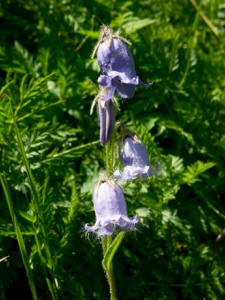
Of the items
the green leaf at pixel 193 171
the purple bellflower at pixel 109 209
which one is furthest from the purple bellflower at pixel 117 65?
the green leaf at pixel 193 171

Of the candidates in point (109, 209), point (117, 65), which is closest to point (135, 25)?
point (117, 65)

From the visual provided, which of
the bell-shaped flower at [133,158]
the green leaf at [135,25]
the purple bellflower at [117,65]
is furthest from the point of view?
the green leaf at [135,25]

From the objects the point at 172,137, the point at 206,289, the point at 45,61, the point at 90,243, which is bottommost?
the point at 206,289

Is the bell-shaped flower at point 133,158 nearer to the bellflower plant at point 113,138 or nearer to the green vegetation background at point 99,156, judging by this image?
the bellflower plant at point 113,138

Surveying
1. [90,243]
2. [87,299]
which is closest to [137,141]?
[90,243]

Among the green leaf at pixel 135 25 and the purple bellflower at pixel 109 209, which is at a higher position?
the green leaf at pixel 135 25

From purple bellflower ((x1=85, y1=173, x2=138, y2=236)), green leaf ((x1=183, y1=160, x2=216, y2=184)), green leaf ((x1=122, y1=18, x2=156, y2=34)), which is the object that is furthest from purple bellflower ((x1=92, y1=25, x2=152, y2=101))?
green leaf ((x1=122, y1=18, x2=156, y2=34))

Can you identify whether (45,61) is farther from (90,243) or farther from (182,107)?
(90,243)

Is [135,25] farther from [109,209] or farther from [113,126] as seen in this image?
[109,209]
